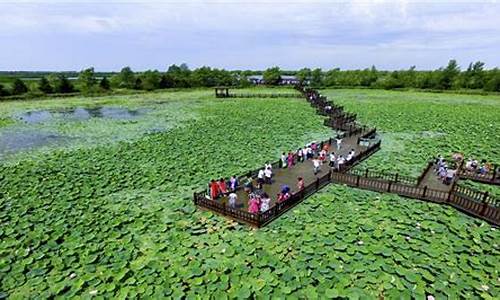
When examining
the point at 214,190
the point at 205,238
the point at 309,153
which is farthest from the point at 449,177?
the point at 205,238

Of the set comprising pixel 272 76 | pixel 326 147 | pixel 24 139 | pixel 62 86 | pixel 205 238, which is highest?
pixel 272 76

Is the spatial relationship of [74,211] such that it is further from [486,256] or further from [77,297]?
[486,256]

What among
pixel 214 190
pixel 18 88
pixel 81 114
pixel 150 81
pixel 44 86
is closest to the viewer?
pixel 214 190

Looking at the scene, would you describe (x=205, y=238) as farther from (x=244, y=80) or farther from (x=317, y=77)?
(x=317, y=77)

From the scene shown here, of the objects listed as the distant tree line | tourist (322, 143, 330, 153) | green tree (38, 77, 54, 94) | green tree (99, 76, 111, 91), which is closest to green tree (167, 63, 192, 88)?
the distant tree line

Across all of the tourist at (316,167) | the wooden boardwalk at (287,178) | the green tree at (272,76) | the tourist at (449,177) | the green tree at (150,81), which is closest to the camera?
the wooden boardwalk at (287,178)

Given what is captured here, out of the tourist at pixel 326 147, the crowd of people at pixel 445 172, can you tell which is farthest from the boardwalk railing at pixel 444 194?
the tourist at pixel 326 147

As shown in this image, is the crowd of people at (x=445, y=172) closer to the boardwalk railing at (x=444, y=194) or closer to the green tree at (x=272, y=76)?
the boardwalk railing at (x=444, y=194)

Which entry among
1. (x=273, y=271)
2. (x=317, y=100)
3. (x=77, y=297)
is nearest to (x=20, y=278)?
(x=77, y=297)
